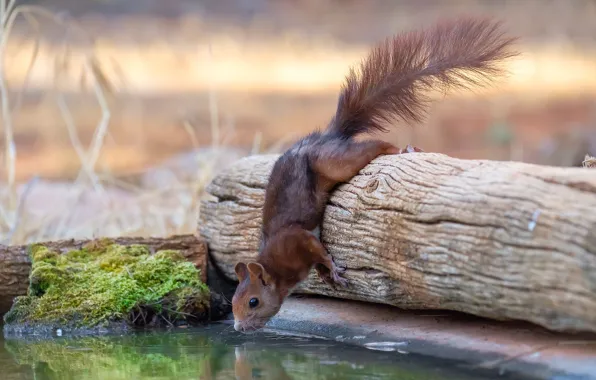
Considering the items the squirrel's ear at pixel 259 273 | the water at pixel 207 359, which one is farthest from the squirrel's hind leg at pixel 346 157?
the water at pixel 207 359

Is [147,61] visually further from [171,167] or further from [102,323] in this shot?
[102,323]

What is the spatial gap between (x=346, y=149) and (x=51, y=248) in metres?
1.78

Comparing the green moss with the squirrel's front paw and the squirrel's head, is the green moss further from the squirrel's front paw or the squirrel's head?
the squirrel's front paw

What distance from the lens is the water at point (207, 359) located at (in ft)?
11.6

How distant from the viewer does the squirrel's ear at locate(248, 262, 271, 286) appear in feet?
13.9

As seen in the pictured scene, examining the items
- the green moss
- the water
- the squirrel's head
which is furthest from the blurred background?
the squirrel's head

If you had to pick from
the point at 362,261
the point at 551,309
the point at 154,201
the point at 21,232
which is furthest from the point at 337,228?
the point at 154,201

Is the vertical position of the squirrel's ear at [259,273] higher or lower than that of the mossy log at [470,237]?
lower

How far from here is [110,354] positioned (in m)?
4.10

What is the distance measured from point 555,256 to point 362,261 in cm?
110

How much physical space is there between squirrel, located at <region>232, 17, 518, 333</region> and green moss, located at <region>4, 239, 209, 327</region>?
20.5 inches

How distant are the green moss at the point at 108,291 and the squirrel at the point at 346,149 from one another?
520 millimetres

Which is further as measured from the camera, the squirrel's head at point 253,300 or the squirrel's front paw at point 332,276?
the squirrel's head at point 253,300

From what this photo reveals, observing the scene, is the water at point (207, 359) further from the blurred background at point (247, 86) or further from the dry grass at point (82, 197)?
the blurred background at point (247, 86)
